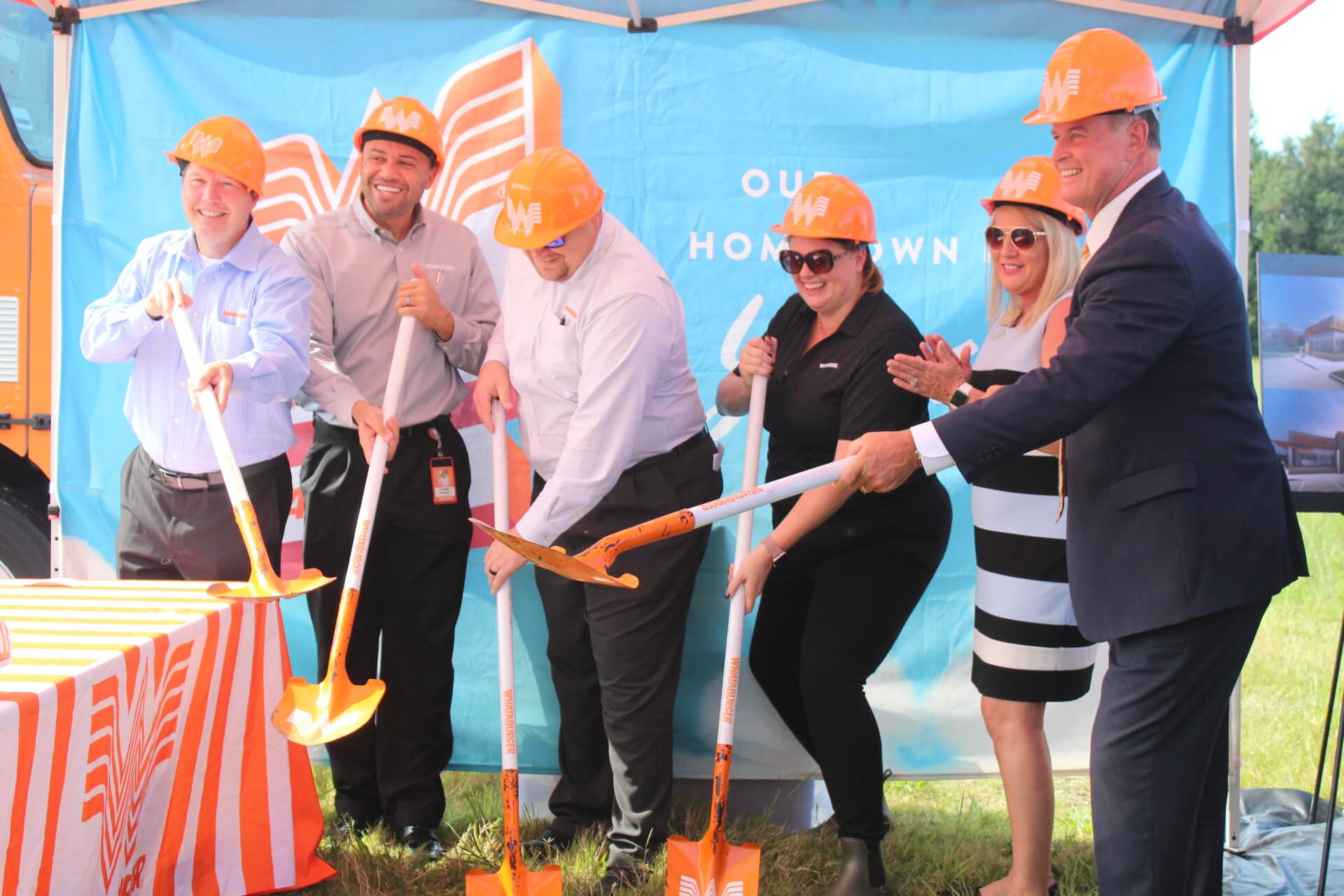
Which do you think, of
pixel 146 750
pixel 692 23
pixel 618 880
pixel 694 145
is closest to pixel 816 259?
pixel 694 145

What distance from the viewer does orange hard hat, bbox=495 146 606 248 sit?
9.29ft

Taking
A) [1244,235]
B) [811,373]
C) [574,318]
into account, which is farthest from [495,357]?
[1244,235]

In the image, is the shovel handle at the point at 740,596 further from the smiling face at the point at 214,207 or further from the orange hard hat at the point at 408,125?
the smiling face at the point at 214,207

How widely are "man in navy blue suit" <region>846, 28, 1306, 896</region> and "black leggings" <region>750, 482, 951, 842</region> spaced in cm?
89

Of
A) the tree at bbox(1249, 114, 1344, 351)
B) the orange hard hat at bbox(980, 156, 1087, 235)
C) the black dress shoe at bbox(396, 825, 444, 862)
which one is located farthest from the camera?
the tree at bbox(1249, 114, 1344, 351)

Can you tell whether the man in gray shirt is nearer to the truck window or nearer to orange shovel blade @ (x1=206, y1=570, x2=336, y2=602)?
orange shovel blade @ (x1=206, y1=570, x2=336, y2=602)

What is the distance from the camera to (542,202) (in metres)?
2.83

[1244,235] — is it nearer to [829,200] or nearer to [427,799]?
[829,200]

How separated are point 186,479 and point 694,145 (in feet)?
6.41

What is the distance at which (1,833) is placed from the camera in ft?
5.48

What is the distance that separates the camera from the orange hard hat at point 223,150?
317 centimetres

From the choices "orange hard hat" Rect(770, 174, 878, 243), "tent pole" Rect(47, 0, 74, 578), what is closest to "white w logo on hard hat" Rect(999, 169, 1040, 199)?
"orange hard hat" Rect(770, 174, 878, 243)

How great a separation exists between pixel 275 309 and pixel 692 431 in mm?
Answer: 1228

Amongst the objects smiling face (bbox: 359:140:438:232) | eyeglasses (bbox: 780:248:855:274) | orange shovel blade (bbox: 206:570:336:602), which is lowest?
orange shovel blade (bbox: 206:570:336:602)
